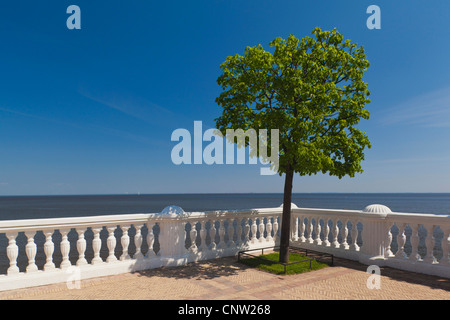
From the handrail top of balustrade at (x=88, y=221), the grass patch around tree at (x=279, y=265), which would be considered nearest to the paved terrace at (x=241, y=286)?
the grass patch around tree at (x=279, y=265)

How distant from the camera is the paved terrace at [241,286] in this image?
6219 millimetres

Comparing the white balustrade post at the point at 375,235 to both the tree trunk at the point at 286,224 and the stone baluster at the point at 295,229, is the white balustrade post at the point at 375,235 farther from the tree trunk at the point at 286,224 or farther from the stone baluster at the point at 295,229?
the stone baluster at the point at 295,229

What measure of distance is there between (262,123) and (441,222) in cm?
516

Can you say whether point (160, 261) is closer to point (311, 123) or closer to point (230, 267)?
point (230, 267)

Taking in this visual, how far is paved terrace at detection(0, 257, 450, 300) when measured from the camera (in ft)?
20.4

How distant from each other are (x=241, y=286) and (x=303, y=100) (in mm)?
5013

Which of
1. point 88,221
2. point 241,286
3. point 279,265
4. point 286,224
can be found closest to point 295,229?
point 286,224

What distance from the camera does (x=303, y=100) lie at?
8.11 meters

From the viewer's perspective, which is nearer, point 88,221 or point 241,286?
point 241,286

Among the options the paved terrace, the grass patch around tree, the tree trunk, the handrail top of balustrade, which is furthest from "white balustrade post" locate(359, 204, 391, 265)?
the handrail top of balustrade

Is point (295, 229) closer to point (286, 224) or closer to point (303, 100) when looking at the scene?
point (286, 224)

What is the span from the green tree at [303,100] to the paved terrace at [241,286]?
1.59 metres
